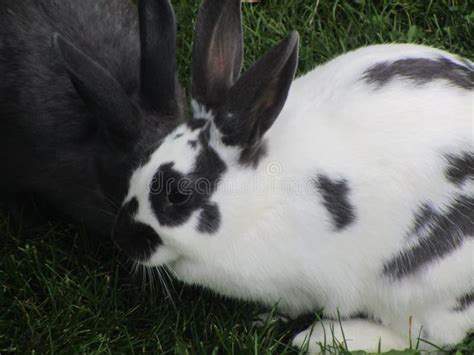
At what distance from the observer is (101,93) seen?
3.11 metres

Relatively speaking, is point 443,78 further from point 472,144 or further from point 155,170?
point 155,170

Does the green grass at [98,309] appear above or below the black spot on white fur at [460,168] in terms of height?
below

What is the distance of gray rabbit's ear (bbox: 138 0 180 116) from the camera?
124 inches

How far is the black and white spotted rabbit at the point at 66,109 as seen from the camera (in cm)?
335

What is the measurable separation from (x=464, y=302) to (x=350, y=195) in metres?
0.55

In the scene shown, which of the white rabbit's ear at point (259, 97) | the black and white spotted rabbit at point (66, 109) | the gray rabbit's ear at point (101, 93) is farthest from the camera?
the black and white spotted rabbit at point (66, 109)

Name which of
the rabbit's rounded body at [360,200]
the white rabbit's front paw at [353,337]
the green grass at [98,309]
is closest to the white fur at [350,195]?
the rabbit's rounded body at [360,200]

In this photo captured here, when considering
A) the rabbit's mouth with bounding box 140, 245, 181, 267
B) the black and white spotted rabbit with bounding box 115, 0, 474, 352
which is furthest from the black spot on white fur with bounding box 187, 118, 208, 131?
the rabbit's mouth with bounding box 140, 245, 181, 267

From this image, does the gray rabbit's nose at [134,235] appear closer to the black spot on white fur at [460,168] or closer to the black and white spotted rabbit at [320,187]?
the black and white spotted rabbit at [320,187]

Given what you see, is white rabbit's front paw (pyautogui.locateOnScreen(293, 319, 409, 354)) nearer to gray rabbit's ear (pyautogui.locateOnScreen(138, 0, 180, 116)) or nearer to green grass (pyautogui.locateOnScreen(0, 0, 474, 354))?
green grass (pyautogui.locateOnScreen(0, 0, 474, 354))

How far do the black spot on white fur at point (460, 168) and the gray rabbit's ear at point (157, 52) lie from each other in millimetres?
951

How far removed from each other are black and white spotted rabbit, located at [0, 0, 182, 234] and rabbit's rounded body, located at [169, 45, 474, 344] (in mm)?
424

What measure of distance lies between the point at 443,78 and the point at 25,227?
5.59 feet

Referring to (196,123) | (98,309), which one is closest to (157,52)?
(196,123)
